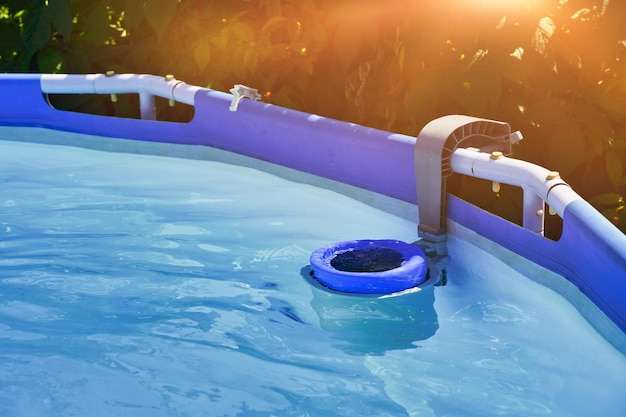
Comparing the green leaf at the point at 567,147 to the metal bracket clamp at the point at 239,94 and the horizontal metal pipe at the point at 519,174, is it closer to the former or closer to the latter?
the horizontal metal pipe at the point at 519,174

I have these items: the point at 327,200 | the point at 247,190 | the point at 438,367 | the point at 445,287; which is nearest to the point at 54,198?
the point at 247,190

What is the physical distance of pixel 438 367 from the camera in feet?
6.18

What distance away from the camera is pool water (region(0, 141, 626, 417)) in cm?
176

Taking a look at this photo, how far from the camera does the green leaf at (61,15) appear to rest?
395 cm

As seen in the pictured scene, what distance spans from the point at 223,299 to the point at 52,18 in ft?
7.27

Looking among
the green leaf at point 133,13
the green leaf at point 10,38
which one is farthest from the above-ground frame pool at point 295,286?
the green leaf at point 10,38

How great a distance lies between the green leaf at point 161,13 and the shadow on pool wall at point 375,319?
69.6 inches

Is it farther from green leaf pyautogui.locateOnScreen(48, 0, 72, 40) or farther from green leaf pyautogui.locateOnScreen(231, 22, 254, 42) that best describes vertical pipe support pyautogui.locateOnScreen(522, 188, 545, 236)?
green leaf pyautogui.locateOnScreen(48, 0, 72, 40)

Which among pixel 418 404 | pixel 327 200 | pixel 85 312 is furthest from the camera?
pixel 327 200

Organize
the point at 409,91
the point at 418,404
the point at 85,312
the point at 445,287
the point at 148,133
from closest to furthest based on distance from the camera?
the point at 418,404 → the point at 85,312 → the point at 445,287 → the point at 409,91 → the point at 148,133

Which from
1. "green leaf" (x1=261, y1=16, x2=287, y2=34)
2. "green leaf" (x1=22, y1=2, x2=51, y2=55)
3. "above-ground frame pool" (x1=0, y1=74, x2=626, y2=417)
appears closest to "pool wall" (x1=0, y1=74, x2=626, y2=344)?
"above-ground frame pool" (x1=0, y1=74, x2=626, y2=417)

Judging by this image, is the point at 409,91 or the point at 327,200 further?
the point at 409,91

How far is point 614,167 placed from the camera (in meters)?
3.26

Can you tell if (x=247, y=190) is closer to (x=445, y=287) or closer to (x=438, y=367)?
(x=445, y=287)
